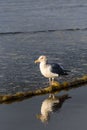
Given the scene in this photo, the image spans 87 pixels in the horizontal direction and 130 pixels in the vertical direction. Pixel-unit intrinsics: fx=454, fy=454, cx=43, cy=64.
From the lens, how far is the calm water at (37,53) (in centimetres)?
1108

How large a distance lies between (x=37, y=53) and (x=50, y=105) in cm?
816

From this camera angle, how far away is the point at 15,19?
108ft

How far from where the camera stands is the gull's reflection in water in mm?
11164

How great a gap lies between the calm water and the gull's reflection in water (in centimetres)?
13

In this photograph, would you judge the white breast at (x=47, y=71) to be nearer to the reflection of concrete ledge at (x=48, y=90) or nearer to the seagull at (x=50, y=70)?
the seagull at (x=50, y=70)

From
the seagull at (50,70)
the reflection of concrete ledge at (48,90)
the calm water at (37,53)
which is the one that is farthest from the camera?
the seagull at (50,70)

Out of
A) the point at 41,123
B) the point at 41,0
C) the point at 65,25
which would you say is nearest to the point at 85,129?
Result: the point at 41,123

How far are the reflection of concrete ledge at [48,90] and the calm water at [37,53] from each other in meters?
0.35

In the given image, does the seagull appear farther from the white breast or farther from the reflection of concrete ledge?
the reflection of concrete ledge

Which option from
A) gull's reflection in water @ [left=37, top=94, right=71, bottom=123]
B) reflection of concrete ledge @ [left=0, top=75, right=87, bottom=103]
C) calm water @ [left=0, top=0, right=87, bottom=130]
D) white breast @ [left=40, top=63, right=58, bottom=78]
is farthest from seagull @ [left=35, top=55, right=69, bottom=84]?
gull's reflection in water @ [left=37, top=94, right=71, bottom=123]

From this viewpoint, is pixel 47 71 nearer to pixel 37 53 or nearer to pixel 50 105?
pixel 50 105

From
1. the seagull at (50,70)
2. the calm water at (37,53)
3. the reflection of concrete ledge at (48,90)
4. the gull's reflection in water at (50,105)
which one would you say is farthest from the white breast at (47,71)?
the gull's reflection in water at (50,105)

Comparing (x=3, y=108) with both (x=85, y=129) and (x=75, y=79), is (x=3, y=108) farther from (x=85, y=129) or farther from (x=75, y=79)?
(x=75, y=79)

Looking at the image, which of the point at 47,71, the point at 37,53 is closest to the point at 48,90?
the point at 47,71
